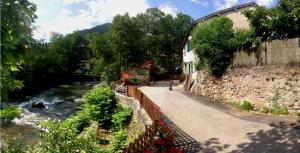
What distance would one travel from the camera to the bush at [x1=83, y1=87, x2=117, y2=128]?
24.7 meters

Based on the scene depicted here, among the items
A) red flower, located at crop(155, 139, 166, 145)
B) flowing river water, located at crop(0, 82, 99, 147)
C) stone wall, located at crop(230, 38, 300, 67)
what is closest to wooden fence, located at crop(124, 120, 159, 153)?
red flower, located at crop(155, 139, 166, 145)

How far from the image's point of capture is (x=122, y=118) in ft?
73.7

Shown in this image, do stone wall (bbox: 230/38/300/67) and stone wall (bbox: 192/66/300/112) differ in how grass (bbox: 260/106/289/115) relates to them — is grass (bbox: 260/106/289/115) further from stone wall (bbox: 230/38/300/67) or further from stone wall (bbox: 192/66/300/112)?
stone wall (bbox: 230/38/300/67)

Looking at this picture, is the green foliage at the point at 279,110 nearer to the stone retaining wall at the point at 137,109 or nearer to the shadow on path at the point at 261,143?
the shadow on path at the point at 261,143

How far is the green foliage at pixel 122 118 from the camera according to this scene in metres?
22.4

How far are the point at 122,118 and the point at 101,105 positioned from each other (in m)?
3.61

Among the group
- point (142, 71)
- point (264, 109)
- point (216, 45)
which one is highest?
point (216, 45)

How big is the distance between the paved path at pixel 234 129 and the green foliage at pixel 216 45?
3.21 meters

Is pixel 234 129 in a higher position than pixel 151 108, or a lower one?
lower

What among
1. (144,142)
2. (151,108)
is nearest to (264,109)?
(151,108)

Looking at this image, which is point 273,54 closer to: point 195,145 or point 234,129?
point 234,129

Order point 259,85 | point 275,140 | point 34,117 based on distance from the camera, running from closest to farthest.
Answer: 1. point 275,140
2. point 259,85
3. point 34,117

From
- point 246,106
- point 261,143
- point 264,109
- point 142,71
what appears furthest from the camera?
point 142,71

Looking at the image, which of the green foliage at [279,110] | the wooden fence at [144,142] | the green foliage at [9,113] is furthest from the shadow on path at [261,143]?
the green foliage at [9,113]
